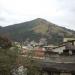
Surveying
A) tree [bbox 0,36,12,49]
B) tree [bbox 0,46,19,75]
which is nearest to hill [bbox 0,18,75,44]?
tree [bbox 0,36,12,49]

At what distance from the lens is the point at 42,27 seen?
489 ft

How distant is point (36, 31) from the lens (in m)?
142

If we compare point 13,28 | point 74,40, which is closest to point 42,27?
point 13,28

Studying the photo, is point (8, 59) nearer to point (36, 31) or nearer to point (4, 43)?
point (4, 43)

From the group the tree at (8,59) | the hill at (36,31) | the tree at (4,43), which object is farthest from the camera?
the hill at (36,31)

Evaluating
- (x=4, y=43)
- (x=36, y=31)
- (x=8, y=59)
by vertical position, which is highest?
(x=36, y=31)

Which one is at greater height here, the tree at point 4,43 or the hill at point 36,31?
the hill at point 36,31

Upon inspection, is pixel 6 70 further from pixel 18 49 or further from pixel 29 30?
pixel 29 30

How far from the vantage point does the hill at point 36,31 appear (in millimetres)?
128250

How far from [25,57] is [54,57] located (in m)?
3.68

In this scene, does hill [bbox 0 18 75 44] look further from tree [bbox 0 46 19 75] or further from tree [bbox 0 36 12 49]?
tree [bbox 0 46 19 75]

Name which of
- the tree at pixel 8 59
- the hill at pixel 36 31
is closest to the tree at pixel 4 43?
the tree at pixel 8 59

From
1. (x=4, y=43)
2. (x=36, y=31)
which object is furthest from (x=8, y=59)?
(x=36, y=31)

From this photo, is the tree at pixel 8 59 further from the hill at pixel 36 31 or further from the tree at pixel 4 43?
the hill at pixel 36 31
